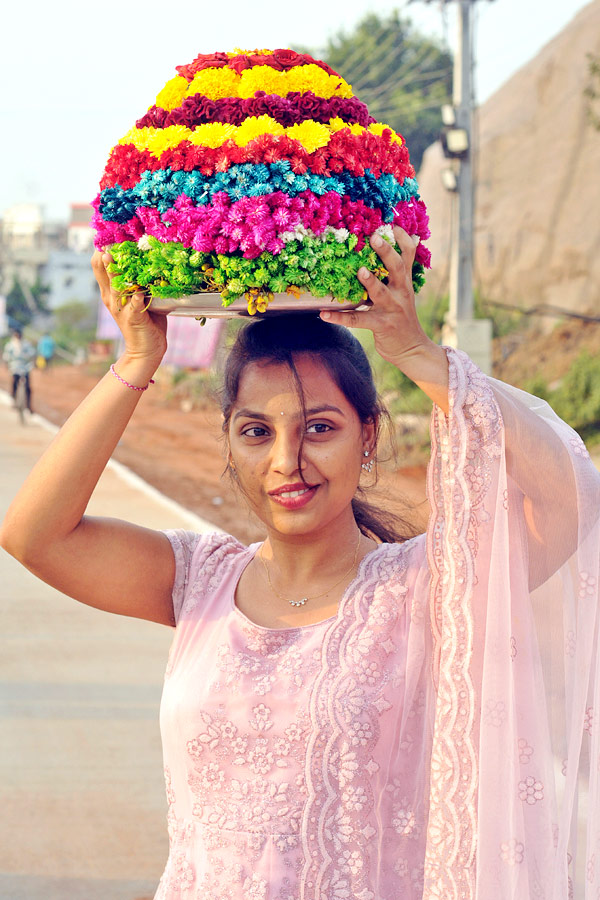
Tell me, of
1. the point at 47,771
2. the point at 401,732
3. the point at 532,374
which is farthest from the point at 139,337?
the point at 532,374

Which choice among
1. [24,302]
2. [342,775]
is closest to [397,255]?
[342,775]

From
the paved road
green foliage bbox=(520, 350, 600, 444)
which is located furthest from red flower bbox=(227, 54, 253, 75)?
green foliage bbox=(520, 350, 600, 444)

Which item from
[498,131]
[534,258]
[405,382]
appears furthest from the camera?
[498,131]

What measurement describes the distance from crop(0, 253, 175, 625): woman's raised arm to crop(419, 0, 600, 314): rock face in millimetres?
21139

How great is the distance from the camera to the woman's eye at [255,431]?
2076mm

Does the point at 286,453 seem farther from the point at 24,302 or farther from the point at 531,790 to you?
the point at 24,302

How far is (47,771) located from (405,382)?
12022 mm

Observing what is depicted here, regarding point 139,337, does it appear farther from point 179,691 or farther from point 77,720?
point 77,720

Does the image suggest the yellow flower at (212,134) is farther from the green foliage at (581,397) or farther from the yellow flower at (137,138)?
the green foliage at (581,397)

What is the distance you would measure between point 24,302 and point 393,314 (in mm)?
70970

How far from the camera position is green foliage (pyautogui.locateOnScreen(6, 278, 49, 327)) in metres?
69.0

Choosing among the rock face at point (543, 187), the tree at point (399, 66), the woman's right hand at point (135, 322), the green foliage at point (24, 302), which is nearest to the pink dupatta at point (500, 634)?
the woman's right hand at point (135, 322)

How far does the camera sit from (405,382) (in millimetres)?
16359

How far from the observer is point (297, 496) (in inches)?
79.7
